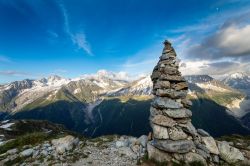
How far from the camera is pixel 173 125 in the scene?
98.5 ft

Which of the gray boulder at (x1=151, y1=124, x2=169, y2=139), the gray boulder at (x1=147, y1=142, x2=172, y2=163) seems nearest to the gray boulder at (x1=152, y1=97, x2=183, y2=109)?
the gray boulder at (x1=151, y1=124, x2=169, y2=139)

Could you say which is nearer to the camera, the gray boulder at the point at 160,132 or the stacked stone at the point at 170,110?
the stacked stone at the point at 170,110

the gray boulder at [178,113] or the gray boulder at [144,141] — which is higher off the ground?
the gray boulder at [178,113]

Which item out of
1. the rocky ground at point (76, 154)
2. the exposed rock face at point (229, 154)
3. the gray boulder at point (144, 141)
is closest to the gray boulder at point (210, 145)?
the exposed rock face at point (229, 154)

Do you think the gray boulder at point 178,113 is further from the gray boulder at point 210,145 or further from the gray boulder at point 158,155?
the gray boulder at point 158,155

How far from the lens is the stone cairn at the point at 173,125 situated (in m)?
27.6

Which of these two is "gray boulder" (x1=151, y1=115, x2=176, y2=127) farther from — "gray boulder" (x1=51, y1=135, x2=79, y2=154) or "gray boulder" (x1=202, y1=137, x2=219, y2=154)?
"gray boulder" (x1=51, y1=135, x2=79, y2=154)

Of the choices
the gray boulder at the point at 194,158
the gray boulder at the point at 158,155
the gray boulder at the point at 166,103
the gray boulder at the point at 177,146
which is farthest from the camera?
the gray boulder at the point at 166,103

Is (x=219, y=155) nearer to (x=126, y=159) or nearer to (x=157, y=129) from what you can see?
(x=157, y=129)

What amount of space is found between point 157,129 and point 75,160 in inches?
497

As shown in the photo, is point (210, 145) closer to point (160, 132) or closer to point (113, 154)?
point (160, 132)

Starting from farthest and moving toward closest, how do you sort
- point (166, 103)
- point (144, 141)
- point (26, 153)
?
point (144, 141) < point (26, 153) < point (166, 103)

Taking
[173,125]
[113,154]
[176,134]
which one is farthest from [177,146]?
[113,154]

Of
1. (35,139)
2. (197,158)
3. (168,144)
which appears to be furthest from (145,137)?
(35,139)
